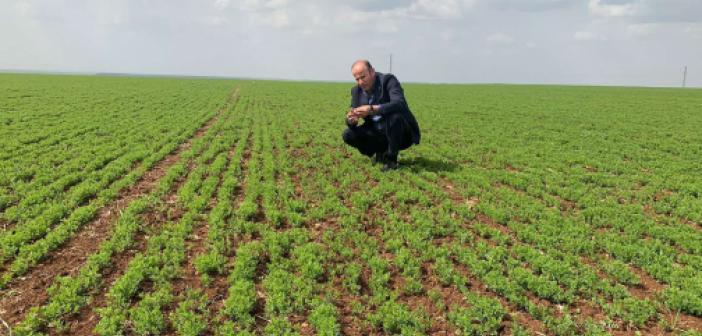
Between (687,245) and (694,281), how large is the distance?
4.12ft

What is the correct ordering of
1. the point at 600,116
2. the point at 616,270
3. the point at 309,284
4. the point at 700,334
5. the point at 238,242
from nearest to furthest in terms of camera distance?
the point at 700,334, the point at 309,284, the point at 616,270, the point at 238,242, the point at 600,116

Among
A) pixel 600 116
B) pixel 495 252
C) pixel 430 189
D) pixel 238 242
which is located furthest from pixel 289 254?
pixel 600 116

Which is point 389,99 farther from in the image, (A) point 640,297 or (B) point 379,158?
(A) point 640,297

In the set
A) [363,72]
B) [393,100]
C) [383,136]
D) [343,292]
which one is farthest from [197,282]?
[383,136]

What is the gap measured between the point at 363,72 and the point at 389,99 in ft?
3.00

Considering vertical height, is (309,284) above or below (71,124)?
below

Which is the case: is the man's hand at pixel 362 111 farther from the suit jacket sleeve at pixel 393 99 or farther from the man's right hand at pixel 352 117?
the suit jacket sleeve at pixel 393 99

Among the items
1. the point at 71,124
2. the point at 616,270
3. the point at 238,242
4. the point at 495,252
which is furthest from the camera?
the point at 71,124

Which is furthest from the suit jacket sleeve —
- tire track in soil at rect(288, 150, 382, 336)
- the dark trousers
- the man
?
tire track in soil at rect(288, 150, 382, 336)

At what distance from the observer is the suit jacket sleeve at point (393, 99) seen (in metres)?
8.50

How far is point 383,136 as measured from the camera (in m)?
9.58

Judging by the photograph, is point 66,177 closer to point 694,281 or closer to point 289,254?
point 289,254

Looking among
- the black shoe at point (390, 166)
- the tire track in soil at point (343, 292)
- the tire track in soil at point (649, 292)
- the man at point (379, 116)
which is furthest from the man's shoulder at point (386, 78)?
the tire track in soil at point (649, 292)

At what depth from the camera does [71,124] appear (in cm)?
1541
